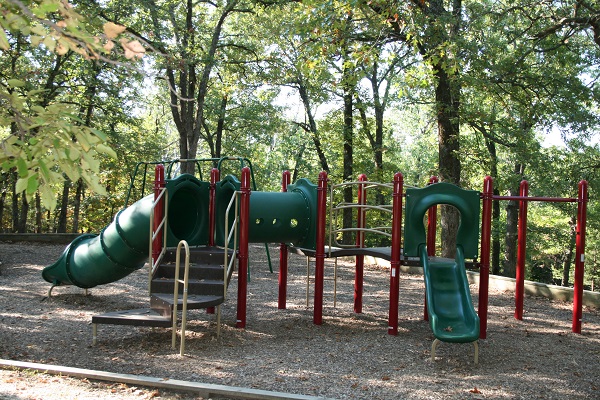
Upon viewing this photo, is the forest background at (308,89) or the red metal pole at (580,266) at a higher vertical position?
the forest background at (308,89)

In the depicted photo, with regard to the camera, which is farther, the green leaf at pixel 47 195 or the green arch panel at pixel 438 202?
the green arch panel at pixel 438 202

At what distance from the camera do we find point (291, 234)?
8.63m

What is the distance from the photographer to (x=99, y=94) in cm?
2112

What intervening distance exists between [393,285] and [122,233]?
12.5ft

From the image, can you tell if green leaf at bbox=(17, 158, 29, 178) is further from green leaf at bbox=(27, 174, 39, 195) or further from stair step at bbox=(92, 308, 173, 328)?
stair step at bbox=(92, 308, 173, 328)

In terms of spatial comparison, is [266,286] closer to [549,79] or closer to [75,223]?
[549,79]

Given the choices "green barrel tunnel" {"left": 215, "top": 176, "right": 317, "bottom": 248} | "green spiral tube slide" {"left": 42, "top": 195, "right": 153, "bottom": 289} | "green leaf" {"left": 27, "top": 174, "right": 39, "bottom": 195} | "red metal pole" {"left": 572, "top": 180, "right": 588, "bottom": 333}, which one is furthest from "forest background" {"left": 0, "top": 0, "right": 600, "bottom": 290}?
"red metal pole" {"left": 572, "top": 180, "right": 588, "bottom": 333}

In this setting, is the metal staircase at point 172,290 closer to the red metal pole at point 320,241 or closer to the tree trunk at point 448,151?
the red metal pole at point 320,241

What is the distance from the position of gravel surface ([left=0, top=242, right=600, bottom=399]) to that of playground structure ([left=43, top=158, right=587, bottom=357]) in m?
0.41

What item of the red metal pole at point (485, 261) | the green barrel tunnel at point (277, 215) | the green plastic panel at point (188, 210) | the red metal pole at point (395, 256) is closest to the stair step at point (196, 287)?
the green plastic panel at point (188, 210)

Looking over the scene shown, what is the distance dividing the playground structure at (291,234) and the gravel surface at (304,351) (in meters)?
0.41

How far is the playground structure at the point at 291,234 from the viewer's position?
760 centimetres

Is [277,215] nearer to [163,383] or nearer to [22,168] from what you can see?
[163,383]

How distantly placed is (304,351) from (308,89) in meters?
17.6
